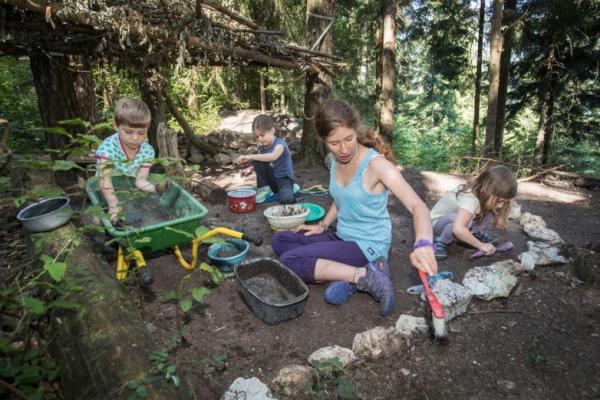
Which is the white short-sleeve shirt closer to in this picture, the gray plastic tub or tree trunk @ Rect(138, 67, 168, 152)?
the gray plastic tub

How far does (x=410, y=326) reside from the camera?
7.32 feet

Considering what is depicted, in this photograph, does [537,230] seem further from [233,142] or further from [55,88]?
[233,142]

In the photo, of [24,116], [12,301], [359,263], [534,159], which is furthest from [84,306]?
[534,159]

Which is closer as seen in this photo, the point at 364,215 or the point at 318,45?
the point at 364,215

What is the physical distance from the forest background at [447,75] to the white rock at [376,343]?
16.1 feet

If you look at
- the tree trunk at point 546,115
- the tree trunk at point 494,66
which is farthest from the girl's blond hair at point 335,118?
the tree trunk at point 546,115

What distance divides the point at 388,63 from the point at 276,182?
18.5 feet

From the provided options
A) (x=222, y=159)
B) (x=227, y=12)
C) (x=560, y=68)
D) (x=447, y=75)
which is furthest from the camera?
(x=447, y=75)

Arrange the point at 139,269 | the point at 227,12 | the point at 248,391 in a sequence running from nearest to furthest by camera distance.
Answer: the point at 248,391
the point at 139,269
the point at 227,12

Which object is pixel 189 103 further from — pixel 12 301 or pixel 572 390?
pixel 572 390

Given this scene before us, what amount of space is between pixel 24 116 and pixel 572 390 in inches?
468

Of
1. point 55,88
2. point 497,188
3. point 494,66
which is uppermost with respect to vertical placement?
point 494,66

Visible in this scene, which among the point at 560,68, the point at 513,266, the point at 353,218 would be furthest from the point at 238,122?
the point at 560,68

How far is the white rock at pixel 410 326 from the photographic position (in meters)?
2.21
